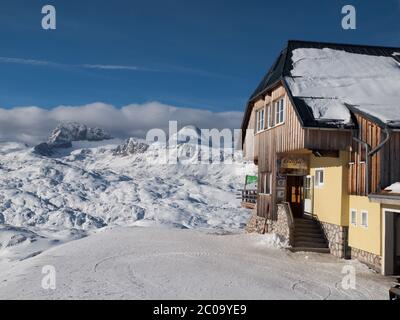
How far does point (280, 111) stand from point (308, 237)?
595 centimetres

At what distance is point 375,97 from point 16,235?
21501 mm

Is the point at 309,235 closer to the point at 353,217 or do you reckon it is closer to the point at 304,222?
the point at 304,222

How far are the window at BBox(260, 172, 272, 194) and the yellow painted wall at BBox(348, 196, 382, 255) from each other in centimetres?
676

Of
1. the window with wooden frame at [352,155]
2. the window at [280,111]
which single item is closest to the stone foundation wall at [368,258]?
the window with wooden frame at [352,155]

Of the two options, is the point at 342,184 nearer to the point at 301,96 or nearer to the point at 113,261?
the point at 301,96

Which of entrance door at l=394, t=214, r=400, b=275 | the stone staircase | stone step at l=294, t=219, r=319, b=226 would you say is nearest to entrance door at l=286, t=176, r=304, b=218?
stone step at l=294, t=219, r=319, b=226

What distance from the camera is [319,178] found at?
832 inches

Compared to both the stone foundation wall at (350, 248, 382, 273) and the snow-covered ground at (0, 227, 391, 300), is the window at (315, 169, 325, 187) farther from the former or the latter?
the stone foundation wall at (350, 248, 382, 273)

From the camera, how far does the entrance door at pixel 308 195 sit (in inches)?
862

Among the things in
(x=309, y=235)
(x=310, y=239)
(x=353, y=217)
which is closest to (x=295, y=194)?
(x=309, y=235)

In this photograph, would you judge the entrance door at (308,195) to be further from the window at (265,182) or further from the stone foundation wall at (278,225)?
the window at (265,182)

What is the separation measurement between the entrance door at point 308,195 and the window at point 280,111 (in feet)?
9.64

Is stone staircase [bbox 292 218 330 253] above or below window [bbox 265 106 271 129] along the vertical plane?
below

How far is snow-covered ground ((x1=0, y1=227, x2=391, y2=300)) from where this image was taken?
12344mm
